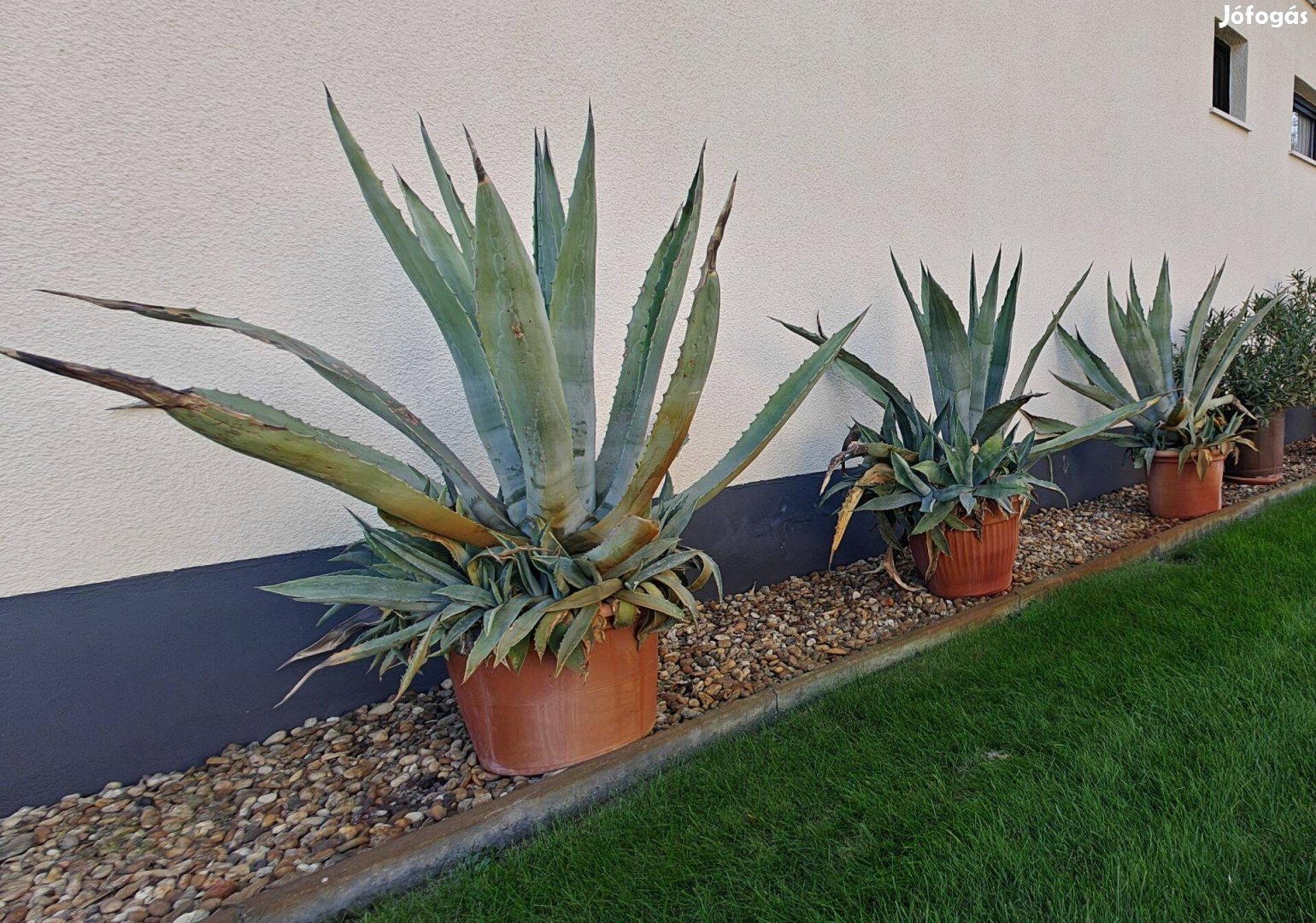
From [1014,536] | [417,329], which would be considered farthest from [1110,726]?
[417,329]

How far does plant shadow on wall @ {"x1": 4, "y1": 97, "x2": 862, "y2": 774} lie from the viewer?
1.23 metres

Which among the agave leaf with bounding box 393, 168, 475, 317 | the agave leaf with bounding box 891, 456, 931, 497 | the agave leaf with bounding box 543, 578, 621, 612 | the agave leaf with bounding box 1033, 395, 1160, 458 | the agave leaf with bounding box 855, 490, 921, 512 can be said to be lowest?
the agave leaf with bounding box 855, 490, 921, 512

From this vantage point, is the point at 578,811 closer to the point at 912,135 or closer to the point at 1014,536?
the point at 1014,536

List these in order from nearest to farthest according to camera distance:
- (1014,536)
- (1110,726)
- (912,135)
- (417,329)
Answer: (1110,726)
(417,329)
(1014,536)
(912,135)

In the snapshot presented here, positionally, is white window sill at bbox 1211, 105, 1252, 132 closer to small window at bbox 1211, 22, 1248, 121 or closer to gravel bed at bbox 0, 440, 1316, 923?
small window at bbox 1211, 22, 1248, 121

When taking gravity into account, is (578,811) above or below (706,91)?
below

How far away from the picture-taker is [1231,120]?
4969mm

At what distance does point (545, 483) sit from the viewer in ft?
4.31

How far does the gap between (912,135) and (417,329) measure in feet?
7.92

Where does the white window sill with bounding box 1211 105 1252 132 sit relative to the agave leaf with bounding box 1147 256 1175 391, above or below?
above

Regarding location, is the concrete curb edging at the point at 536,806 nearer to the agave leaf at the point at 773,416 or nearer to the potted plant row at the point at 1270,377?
the agave leaf at the point at 773,416

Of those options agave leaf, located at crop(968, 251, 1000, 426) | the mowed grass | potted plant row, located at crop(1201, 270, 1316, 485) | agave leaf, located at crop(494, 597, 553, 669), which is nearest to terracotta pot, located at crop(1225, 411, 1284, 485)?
potted plant row, located at crop(1201, 270, 1316, 485)

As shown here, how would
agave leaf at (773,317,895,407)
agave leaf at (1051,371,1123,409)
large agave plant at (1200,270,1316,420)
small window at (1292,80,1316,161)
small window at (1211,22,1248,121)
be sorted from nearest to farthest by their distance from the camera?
agave leaf at (773,317,895,407), agave leaf at (1051,371,1123,409), large agave plant at (1200,270,1316,420), small window at (1211,22,1248,121), small window at (1292,80,1316,161)

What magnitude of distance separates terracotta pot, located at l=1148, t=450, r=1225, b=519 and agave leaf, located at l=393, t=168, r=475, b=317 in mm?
3588
